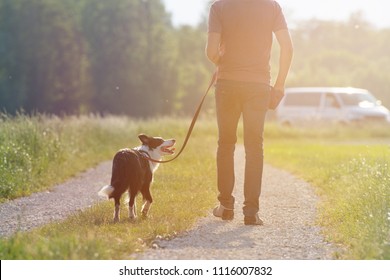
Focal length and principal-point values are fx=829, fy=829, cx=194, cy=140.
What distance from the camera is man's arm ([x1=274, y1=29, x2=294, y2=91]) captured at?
8398mm

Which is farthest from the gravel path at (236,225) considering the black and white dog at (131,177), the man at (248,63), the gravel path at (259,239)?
the black and white dog at (131,177)

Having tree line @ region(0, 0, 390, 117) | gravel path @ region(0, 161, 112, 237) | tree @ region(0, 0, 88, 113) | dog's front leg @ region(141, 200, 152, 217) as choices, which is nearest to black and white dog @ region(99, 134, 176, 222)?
dog's front leg @ region(141, 200, 152, 217)

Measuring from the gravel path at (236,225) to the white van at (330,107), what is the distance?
65.9 feet

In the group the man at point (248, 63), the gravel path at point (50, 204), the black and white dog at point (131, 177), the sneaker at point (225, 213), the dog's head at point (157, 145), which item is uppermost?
the man at point (248, 63)

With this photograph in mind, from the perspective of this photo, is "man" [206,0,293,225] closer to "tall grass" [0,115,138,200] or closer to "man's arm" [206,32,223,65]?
"man's arm" [206,32,223,65]

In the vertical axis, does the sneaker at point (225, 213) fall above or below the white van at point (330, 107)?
above

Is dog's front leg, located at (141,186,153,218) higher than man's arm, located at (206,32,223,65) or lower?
lower

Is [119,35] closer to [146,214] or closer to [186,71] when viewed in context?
[186,71]

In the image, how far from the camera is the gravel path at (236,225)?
6898 mm

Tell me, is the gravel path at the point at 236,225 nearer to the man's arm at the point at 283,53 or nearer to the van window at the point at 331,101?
the man's arm at the point at 283,53

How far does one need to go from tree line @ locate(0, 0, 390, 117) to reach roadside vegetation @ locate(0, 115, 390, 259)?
29338 mm

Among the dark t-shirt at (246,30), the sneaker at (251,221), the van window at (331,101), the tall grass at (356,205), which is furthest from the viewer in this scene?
the van window at (331,101)
